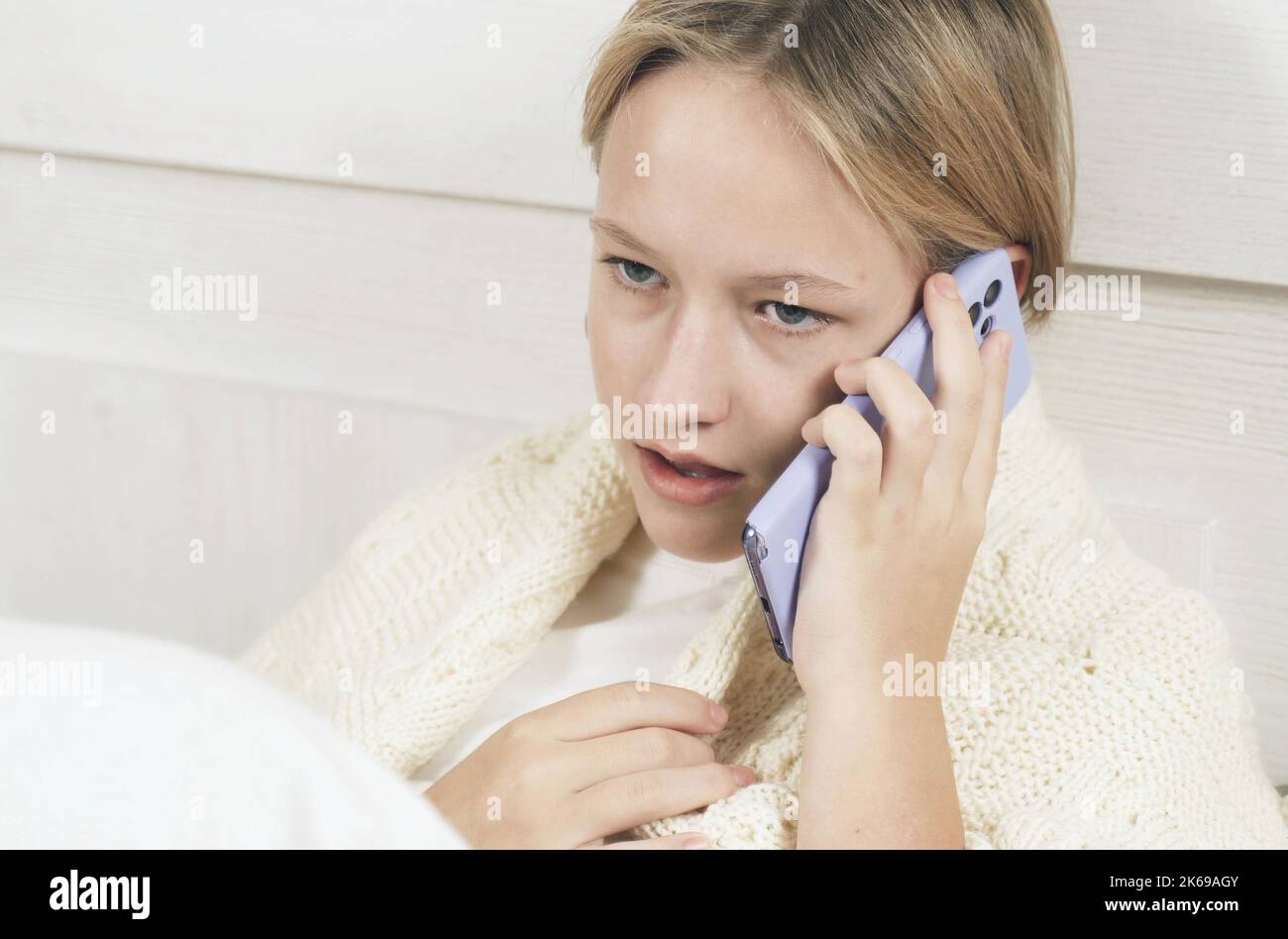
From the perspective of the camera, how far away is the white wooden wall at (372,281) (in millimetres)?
938

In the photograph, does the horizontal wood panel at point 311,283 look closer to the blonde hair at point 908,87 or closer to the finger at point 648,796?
the blonde hair at point 908,87

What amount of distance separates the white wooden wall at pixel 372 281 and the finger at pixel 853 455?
37 centimetres

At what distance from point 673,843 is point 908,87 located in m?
0.44

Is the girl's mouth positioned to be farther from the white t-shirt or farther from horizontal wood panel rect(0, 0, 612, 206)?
horizontal wood panel rect(0, 0, 612, 206)

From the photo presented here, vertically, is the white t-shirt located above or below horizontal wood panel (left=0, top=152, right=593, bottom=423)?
below

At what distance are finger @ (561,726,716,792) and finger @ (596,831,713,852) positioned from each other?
0.04m

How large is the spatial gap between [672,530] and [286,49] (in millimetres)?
680

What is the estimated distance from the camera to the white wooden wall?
94 centimetres

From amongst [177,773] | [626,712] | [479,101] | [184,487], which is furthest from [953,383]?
[184,487]

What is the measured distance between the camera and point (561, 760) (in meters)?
0.75

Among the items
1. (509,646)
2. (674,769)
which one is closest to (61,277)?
(509,646)

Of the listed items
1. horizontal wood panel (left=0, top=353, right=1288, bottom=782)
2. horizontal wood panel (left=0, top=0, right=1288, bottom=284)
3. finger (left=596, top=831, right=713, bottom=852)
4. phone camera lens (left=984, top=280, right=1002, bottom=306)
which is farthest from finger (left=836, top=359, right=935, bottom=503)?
horizontal wood panel (left=0, top=353, right=1288, bottom=782)

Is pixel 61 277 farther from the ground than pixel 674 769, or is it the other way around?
pixel 61 277

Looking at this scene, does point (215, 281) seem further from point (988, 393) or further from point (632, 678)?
point (988, 393)
